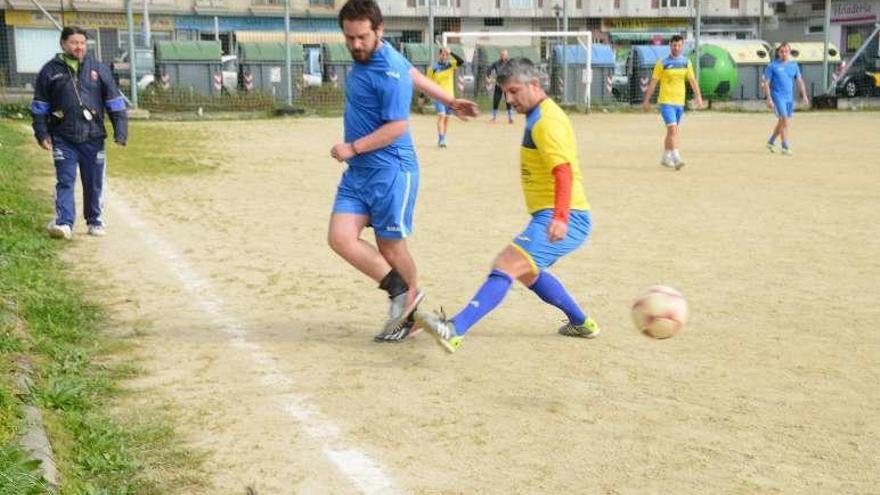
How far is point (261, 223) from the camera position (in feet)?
34.0

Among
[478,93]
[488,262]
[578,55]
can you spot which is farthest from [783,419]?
[478,93]

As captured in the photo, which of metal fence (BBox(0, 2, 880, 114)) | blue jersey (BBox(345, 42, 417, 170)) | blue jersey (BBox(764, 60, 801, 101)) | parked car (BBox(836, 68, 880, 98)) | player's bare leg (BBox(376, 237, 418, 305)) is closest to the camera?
blue jersey (BBox(345, 42, 417, 170))

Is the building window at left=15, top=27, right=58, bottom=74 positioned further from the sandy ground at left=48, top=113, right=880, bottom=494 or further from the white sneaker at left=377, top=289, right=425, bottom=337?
the white sneaker at left=377, top=289, right=425, bottom=337

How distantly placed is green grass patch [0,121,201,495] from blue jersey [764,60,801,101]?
13419 mm

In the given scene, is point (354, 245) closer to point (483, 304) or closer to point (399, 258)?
point (399, 258)

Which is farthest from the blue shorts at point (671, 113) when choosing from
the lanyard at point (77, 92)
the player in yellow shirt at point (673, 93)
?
the lanyard at point (77, 92)

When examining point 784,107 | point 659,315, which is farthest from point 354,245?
point 784,107

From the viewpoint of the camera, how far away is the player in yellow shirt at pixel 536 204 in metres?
5.45

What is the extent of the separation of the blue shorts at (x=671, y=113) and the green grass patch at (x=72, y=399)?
9901 mm

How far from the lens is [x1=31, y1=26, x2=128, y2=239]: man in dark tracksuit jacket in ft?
30.0

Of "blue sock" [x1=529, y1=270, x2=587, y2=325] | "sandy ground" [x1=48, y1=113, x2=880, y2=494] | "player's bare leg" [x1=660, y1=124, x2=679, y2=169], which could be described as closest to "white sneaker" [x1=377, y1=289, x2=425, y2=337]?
"sandy ground" [x1=48, y1=113, x2=880, y2=494]

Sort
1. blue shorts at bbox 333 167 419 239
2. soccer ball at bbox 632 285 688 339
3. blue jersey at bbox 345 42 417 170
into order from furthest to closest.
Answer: blue shorts at bbox 333 167 419 239 < blue jersey at bbox 345 42 417 170 < soccer ball at bbox 632 285 688 339

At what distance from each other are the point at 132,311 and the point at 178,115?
2227cm

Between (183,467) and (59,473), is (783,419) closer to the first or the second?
(183,467)
